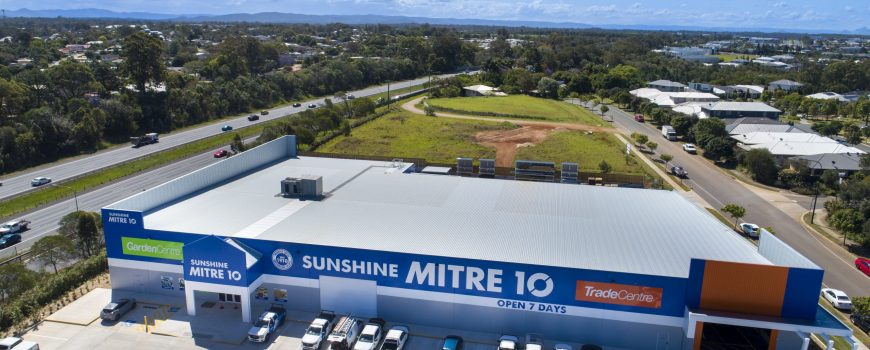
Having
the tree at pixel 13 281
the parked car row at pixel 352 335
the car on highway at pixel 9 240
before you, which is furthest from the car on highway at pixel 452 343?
the car on highway at pixel 9 240

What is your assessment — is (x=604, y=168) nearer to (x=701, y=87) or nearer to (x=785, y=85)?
(x=701, y=87)

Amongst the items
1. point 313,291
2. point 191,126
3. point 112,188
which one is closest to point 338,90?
point 191,126

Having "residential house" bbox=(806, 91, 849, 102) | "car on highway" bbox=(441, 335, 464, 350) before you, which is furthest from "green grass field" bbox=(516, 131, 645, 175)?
"residential house" bbox=(806, 91, 849, 102)

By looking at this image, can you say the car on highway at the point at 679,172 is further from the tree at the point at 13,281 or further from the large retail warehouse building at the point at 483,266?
the tree at the point at 13,281

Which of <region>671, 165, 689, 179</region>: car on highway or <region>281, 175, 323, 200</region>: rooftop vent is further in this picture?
<region>671, 165, 689, 179</region>: car on highway

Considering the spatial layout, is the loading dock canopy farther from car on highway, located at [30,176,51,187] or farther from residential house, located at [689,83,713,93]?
residential house, located at [689,83,713,93]

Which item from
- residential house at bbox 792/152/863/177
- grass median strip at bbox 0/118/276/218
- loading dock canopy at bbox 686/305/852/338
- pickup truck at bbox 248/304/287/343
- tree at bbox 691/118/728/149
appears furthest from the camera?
tree at bbox 691/118/728/149

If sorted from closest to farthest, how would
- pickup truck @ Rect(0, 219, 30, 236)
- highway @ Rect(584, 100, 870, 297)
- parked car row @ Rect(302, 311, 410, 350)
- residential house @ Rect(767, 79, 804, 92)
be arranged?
parked car row @ Rect(302, 311, 410, 350) → highway @ Rect(584, 100, 870, 297) → pickup truck @ Rect(0, 219, 30, 236) → residential house @ Rect(767, 79, 804, 92)

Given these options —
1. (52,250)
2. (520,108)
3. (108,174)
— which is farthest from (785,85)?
(52,250)
